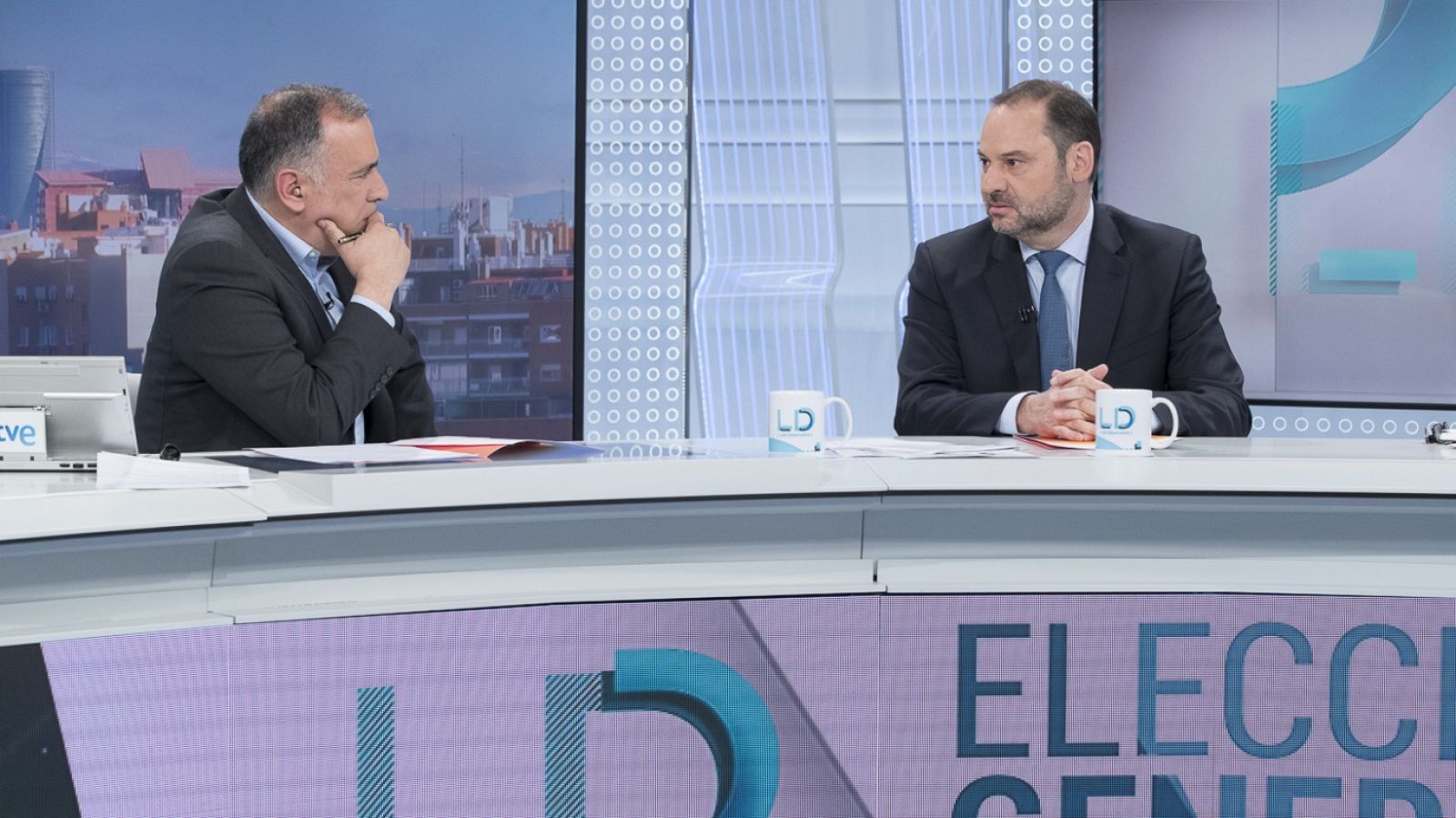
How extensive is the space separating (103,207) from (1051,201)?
320cm

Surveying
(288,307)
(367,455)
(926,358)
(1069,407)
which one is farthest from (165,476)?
(926,358)

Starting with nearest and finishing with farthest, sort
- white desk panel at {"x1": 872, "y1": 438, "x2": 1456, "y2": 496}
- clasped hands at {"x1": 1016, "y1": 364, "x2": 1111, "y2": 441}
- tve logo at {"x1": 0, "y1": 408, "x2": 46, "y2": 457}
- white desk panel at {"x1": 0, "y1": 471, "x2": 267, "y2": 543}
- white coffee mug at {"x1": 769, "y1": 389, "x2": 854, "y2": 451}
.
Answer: white desk panel at {"x1": 0, "y1": 471, "x2": 267, "y2": 543} < white desk panel at {"x1": 872, "y1": 438, "x2": 1456, "y2": 496} < tve logo at {"x1": 0, "y1": 408, "x2": 46, "y2": 457} < white coffee mug at {"x1": 769, "y1": 389, "x2": 854, "y2": 451} < clasped hands at {"x1": 1016, "y1": 364, "x2": 1111, "y2": 441}

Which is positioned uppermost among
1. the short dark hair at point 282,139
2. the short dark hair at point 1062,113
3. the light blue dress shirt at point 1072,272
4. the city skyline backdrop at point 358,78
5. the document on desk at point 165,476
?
the city skyline backdrop at point 358,78

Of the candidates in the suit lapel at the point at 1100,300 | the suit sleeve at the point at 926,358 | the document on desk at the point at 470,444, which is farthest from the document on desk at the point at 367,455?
the suit lapel at the point at 1100,300

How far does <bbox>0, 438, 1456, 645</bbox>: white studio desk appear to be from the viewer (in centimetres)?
146

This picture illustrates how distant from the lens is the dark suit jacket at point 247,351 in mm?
2229

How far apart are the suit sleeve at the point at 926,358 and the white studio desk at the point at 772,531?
97cm

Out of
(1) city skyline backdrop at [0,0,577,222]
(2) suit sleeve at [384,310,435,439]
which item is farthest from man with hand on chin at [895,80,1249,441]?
(1) city skyline backdrop at [0,0,577,222]

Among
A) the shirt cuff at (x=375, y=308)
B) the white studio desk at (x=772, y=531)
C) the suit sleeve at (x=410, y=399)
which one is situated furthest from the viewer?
the suit sleeve at (x=410, y=399)

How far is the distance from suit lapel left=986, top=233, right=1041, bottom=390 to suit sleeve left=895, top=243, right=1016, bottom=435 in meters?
0.05

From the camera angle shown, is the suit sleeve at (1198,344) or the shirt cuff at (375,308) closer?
the shirt cuff at (375,308)

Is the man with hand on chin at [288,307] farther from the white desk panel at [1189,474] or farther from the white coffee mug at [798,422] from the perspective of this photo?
the white desk panel at [1189,474]

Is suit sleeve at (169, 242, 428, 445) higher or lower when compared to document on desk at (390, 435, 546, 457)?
higher

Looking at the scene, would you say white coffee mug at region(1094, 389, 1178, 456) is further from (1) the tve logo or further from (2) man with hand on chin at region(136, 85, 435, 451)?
(1) the tve logo
